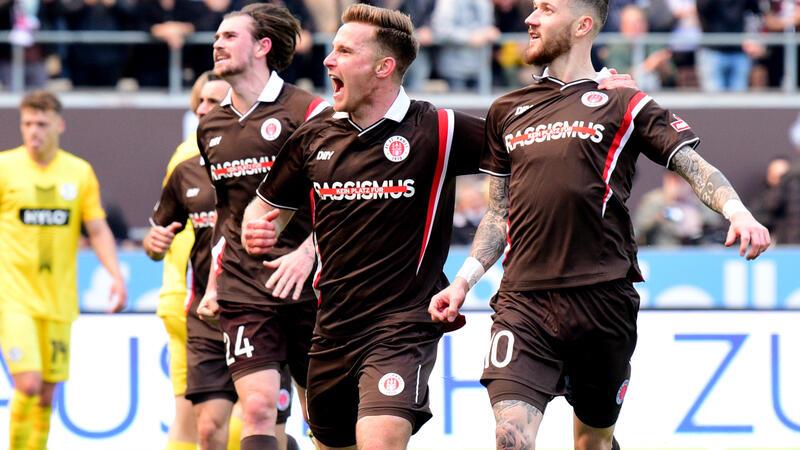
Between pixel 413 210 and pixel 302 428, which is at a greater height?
pixel 413 210

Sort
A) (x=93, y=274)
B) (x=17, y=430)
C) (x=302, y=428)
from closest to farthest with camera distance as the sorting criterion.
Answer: (x=17, y=430) < (x=302, y=428) < (x=93, y=274)

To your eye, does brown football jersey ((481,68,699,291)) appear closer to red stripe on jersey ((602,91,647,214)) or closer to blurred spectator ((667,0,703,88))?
red stripe on jersey ((602,91,647,214))

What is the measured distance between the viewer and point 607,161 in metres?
6.10

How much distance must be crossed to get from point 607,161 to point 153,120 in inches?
471

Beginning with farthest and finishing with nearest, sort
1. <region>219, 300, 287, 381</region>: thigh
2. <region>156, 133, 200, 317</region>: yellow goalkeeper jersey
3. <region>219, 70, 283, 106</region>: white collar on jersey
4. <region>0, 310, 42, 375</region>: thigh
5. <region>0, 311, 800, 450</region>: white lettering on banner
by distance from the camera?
<region>0, 311, 800, 450</region>: white lettering on banner
<region>0, 310, 42, 375</region>: thigh
<region>156, 133, 200, 317</region>: yellow goalkeeper jersey
<region>219, 70, 283, 106</region>: white collar on jersey
<region>219, 300, 287, 381</region>: thigh

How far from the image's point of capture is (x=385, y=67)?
21.1ft

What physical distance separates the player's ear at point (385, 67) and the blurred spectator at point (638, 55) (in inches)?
452

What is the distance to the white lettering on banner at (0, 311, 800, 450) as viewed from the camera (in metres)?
10.6

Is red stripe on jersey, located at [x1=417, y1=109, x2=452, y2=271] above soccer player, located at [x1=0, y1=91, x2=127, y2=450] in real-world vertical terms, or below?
above

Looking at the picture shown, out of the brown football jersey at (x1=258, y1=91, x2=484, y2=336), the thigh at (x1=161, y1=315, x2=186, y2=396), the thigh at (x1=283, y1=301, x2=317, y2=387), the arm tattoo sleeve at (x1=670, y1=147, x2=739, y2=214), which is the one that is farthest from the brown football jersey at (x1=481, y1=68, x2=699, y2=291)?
the thigh at (x1=161, y1=315, x2=186, y2=396)

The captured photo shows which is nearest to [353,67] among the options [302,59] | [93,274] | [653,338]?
[653,338]

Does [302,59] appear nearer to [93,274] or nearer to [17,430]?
[93,274]

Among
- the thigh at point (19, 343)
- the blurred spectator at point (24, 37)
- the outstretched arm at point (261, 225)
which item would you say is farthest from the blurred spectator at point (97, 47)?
the outstretched arm at point (261, 225)

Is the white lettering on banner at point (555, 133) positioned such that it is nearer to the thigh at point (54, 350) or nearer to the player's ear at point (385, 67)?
the player's ear at point (385, 67)
